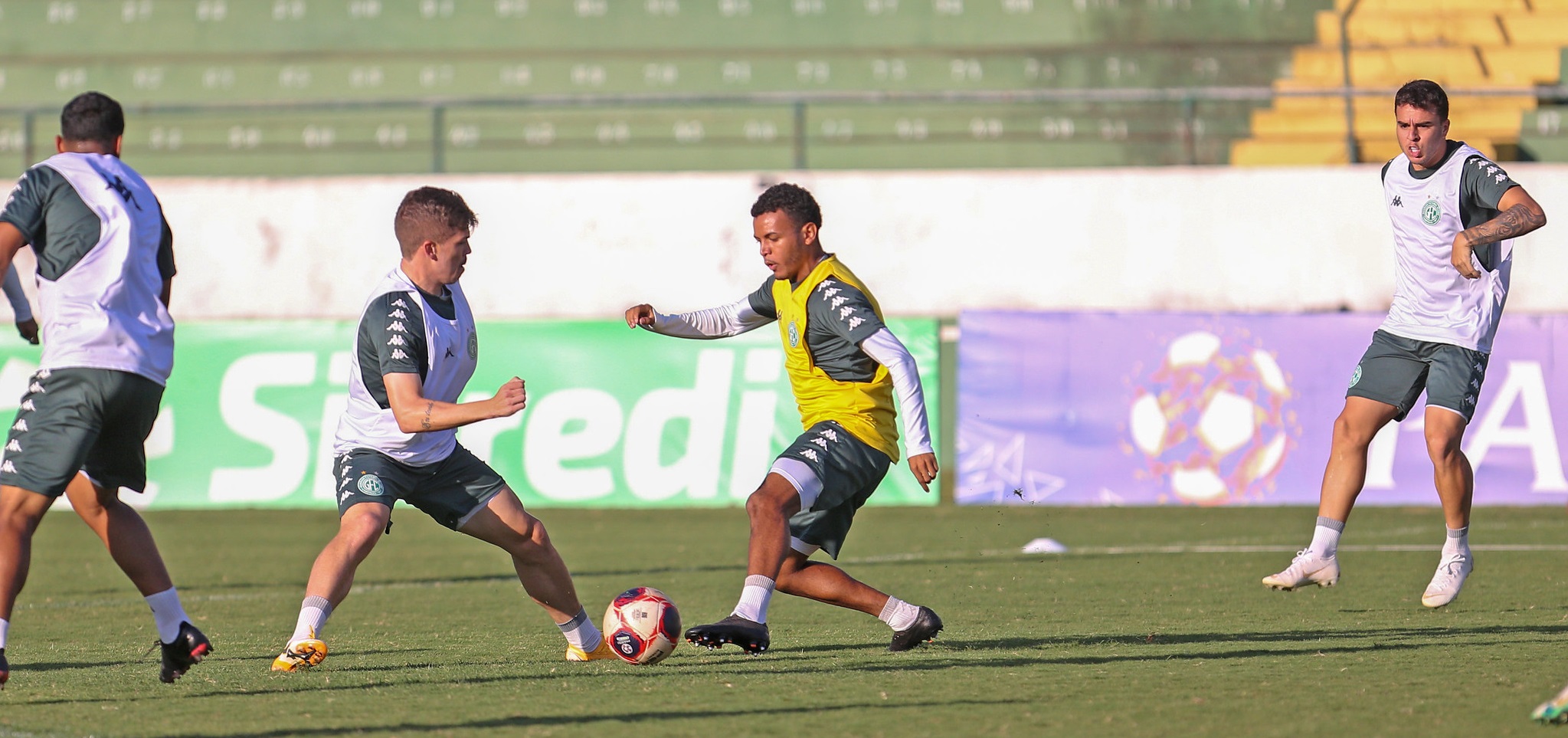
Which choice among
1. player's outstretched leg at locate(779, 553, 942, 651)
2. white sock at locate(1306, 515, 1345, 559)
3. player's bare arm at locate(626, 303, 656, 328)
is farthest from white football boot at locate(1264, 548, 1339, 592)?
player's bare arm at locate(626, 303, 656, 328)

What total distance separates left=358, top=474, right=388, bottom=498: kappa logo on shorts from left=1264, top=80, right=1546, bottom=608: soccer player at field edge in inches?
132

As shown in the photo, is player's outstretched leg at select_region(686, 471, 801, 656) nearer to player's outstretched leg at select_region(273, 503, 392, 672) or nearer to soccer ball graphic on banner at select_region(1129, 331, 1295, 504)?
player's outstretched leg at select_region(273, 503, 392, 672)

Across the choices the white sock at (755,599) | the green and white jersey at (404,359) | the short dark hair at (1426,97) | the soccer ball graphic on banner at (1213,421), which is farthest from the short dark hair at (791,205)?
the soccer ball graphic on banner at (1213,421)

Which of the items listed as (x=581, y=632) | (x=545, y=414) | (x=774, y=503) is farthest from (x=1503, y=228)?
(x=545, y=414)

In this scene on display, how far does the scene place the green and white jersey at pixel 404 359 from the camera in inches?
217

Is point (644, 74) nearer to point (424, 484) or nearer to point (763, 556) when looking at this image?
point (424, 484)

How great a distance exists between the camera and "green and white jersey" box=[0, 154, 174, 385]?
207 inches

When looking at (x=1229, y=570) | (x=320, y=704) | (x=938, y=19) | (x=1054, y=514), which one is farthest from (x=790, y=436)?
(x=320, y=704)

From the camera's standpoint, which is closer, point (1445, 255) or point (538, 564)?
point (538, 564)

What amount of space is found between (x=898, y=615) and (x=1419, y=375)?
2375 mm

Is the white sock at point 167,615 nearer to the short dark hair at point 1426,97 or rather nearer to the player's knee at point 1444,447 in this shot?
the player's knee at point 1444,447

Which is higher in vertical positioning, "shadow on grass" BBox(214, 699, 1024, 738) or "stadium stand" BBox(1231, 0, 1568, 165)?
"stadium stand" BBox(1231, 0, 1568, 165)

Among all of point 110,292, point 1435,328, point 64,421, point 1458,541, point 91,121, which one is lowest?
point 1458,541

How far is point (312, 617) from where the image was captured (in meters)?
5.45
